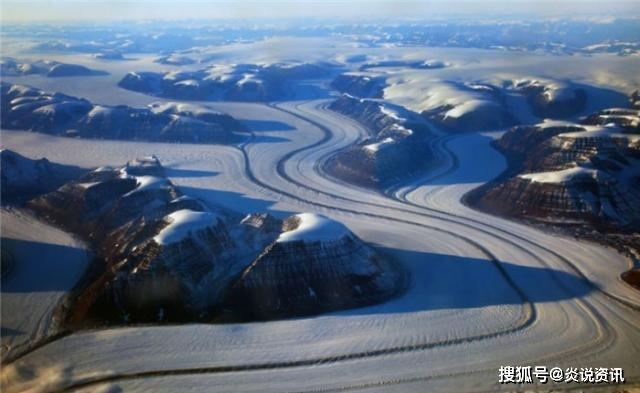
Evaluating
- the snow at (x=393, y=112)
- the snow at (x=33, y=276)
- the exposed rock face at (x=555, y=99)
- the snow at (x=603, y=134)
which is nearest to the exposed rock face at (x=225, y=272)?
the snow at (x=33, y=276)

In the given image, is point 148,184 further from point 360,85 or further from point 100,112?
point 360,85

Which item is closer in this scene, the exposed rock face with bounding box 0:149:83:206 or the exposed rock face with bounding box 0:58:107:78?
the exposed rock face with bounding box 0:149:83:206

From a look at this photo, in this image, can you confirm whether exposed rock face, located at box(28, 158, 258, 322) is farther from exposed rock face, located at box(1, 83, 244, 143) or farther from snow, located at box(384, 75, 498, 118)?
snow, located at box(384, 75, 498, 118)

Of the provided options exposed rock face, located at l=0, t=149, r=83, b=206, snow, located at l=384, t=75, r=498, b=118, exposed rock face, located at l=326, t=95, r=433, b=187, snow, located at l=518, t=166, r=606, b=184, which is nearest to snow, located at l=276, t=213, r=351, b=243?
snow, located at l=518, t=166, r=606, b=184

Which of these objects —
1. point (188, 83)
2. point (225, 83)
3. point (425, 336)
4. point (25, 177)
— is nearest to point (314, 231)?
point (425, 336)

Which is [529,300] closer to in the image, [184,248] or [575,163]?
[184,248]

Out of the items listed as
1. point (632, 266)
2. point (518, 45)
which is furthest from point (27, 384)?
point (518, 45)
